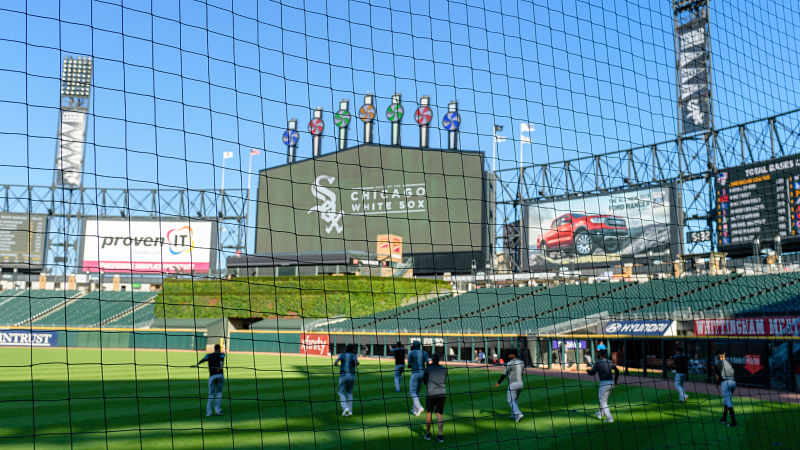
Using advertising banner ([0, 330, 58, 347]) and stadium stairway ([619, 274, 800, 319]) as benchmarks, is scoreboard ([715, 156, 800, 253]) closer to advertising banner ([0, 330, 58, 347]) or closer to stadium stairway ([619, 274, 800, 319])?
stadium stairway ([619, 274, 800, 319])

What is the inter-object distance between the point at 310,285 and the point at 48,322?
1932 centimetres

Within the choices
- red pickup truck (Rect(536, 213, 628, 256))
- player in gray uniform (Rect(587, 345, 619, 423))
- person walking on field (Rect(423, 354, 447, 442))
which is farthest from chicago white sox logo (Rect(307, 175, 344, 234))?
person walking on field (Rect(423, 354, 447, 442))

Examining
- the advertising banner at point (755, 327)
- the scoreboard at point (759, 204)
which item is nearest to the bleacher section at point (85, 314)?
the scoreboard at point (759, 204)

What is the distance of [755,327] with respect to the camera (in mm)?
18453

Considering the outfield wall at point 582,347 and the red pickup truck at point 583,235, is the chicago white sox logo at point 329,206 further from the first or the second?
the red pickup truck at point 583,235

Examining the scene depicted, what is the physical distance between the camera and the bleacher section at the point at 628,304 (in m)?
21.5

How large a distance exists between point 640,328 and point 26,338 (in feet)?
114

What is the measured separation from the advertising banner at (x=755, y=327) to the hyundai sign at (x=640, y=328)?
1.47 m

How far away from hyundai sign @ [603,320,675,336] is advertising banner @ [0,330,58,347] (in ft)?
106

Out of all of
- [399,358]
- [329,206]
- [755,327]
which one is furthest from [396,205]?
[399,358]

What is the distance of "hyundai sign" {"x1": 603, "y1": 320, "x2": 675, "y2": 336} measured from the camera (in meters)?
21.1

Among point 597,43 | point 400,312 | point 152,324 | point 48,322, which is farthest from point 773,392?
point 48,322

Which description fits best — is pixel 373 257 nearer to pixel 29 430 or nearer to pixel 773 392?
pixel 773 392

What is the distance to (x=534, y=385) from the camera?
56.6ft
